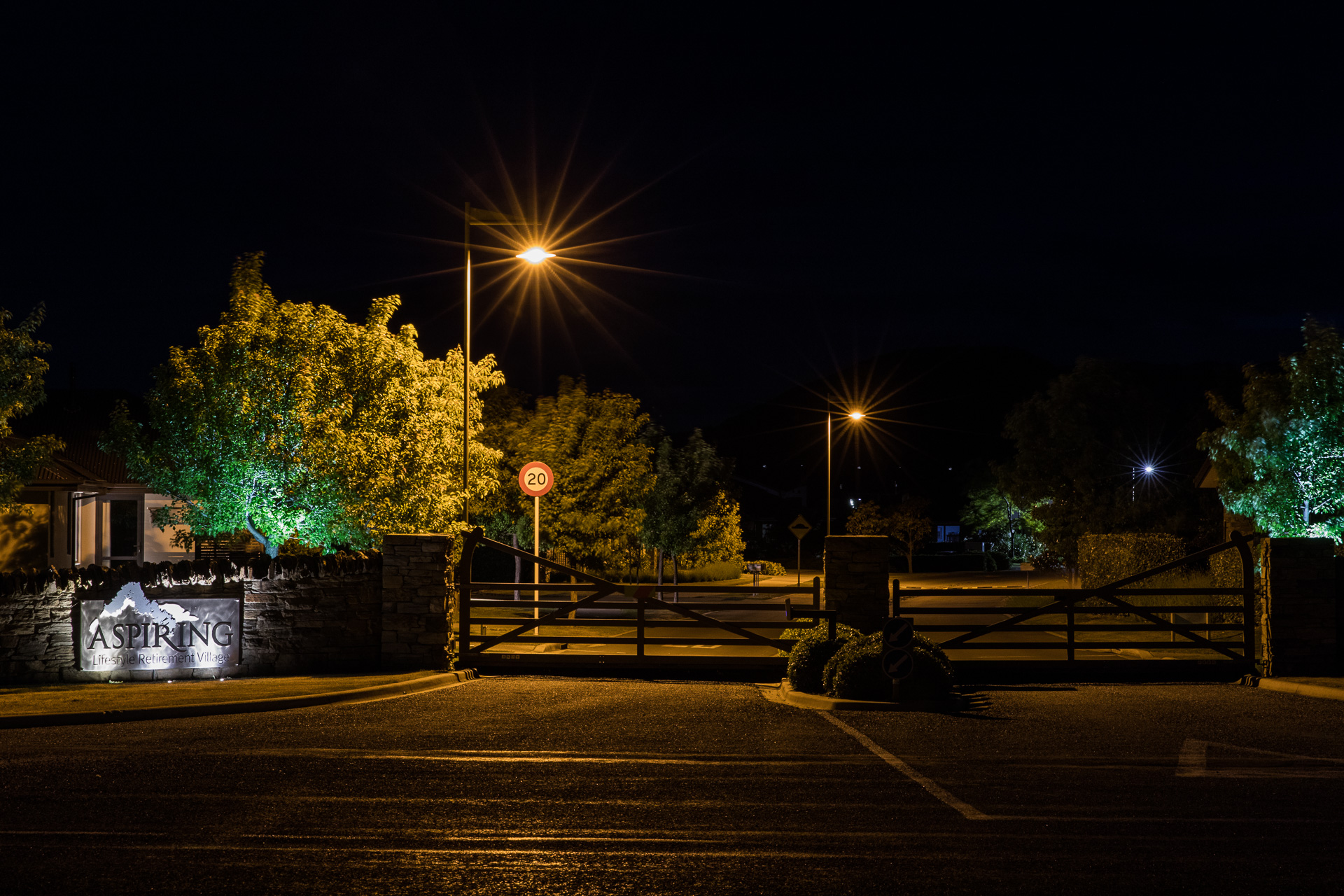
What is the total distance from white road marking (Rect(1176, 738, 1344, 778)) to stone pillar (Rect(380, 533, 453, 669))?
33.1 ft

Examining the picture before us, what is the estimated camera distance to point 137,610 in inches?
588

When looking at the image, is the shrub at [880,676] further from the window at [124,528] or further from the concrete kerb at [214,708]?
the window at [124,528]

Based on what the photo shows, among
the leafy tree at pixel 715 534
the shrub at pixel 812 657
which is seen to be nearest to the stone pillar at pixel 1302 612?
the shrub at pixel 812 657

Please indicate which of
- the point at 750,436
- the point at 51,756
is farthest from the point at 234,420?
the point at 750,436

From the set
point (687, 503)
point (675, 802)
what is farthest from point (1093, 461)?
point (675, 802)

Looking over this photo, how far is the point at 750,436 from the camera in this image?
19362 cm

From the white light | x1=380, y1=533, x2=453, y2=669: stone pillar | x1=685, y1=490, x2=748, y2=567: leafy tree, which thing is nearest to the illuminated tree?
x1=685, y1=490, x2=748, y2=567: leafy tree

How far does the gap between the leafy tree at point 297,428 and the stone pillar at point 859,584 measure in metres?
10.3

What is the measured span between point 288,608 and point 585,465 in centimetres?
1650

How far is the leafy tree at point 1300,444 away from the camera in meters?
30.2

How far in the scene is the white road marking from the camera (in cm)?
909

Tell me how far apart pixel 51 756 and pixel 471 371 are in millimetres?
16495

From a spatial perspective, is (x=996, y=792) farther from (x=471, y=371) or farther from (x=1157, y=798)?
(x=471, y=371)

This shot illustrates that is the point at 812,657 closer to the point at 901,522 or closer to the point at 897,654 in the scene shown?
the point at 897,654
